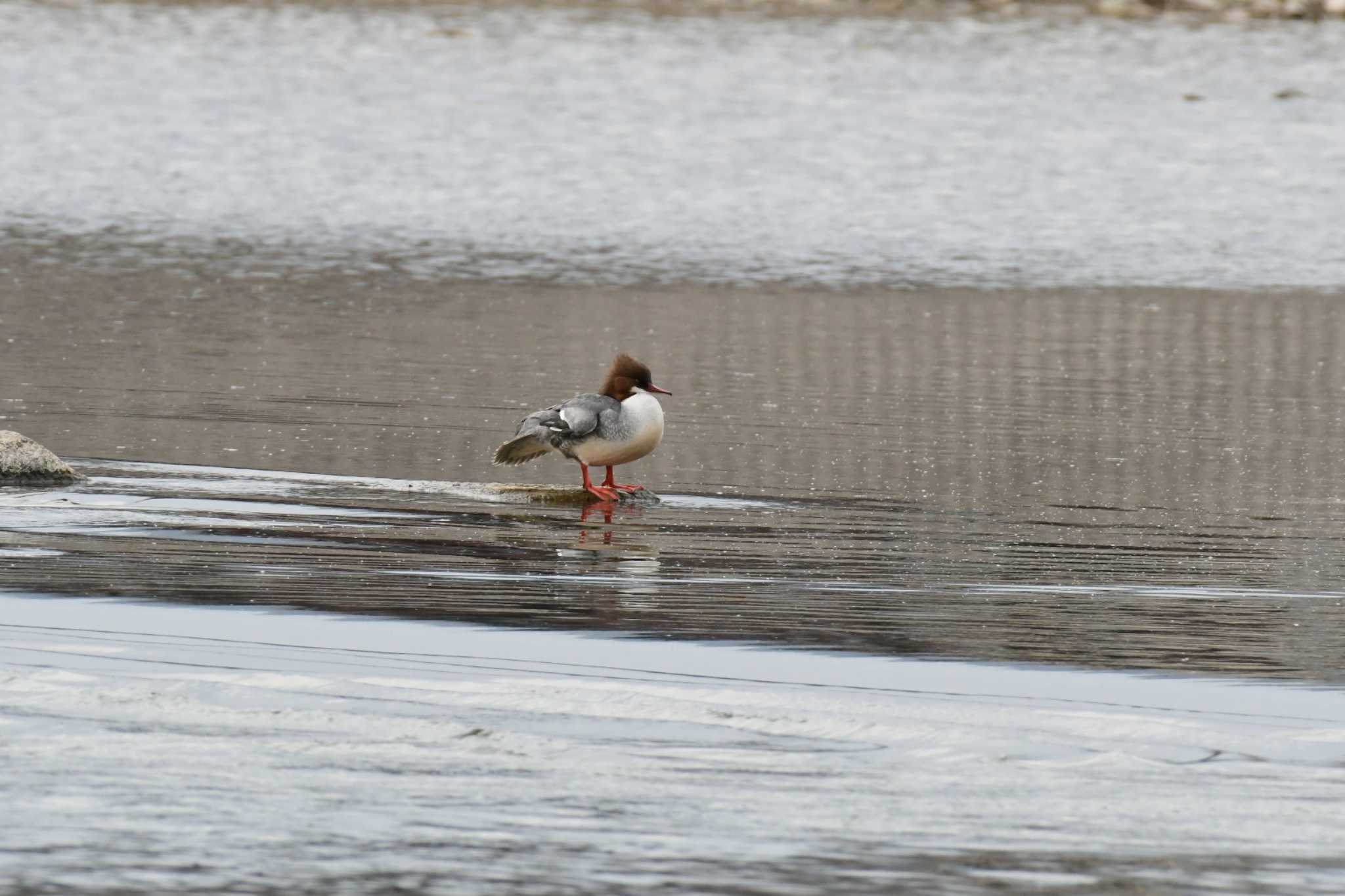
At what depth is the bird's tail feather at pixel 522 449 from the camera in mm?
9570

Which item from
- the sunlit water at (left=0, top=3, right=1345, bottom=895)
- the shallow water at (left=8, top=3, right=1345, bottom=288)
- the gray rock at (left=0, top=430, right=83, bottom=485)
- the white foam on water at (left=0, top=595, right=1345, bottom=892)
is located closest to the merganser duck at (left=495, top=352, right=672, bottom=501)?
the sunlit water at (left=0, top=3, right=1345, bottom=895)

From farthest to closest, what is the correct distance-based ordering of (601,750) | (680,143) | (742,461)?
(680,143), (742,461), (601,750)

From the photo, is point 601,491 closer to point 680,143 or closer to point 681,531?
point 681,531

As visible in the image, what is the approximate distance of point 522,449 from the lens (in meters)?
9.78

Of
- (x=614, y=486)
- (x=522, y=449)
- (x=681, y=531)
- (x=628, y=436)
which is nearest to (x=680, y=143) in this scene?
(x=522, y=449)

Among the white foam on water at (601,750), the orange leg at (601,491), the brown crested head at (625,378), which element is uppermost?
the brown crested head at (625,378)

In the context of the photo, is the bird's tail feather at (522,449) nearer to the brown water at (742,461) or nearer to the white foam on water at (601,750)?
the brown water at (742,461)

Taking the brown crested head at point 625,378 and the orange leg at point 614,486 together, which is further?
the brown crested head at point 625,378

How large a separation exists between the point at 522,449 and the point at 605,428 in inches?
20.5

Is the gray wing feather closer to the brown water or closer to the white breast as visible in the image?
the white breast

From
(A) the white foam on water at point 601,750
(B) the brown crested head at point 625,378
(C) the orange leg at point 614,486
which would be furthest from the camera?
(B) the brown crested head at point 625,378

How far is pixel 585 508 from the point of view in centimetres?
945

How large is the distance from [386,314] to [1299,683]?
10.9 metres

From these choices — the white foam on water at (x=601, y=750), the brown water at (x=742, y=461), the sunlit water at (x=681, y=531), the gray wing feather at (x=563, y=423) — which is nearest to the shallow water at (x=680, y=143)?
the sunlit water at (x=681, y=531)
